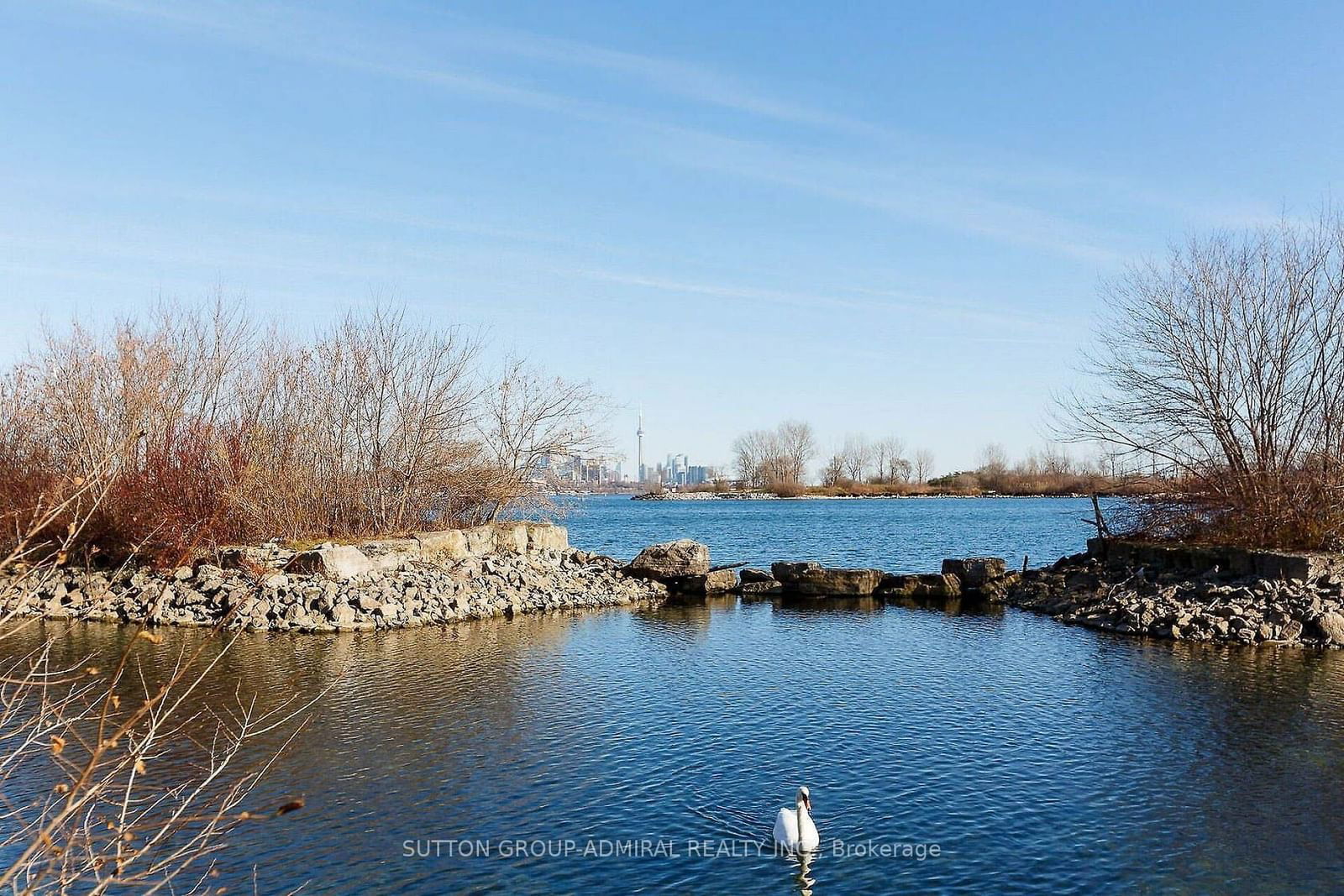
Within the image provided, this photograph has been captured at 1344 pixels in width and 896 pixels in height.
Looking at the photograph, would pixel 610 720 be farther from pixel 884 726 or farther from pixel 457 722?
pixel 884 726

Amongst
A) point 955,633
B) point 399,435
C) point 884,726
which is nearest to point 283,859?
point 884,726

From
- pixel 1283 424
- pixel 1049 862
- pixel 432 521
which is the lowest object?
pixel 1049 862

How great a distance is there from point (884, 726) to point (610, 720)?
401 cm

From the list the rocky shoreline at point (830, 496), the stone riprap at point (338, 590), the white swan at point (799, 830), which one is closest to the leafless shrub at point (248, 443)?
the stone riprap at point (338, 590)

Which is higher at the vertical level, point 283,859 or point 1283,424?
point 1283,424

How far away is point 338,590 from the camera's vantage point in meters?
23.2

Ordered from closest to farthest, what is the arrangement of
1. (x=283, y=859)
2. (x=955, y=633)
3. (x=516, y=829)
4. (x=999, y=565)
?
(x=283, y=859) → (x=516, y=829) → (x=955, y=633) → (x=999, y=565)

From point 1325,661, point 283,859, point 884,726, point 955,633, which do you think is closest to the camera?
point 283,859

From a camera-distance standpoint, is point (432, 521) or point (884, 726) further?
point (432, 521)

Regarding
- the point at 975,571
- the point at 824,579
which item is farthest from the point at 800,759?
the point at 975,571

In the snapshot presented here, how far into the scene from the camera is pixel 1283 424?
25.0m

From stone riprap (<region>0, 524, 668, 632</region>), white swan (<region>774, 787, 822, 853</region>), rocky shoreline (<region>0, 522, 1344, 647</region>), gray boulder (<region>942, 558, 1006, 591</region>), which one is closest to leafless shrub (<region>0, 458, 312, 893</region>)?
rocky shoreline (<region>0, 522, 1344, 647</region>)

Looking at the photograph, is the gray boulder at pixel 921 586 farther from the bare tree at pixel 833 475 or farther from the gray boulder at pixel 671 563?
the bare tree at pixel 833 475

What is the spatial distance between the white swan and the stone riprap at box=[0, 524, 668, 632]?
14010 millimetres
